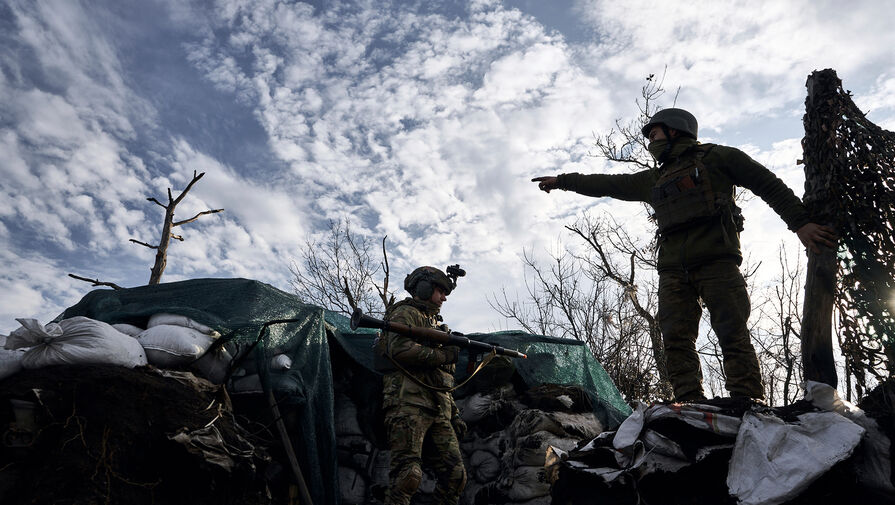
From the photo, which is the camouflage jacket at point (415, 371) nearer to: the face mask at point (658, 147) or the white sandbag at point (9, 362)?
the face mask at point (658, 147)

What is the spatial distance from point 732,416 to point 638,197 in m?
1.82

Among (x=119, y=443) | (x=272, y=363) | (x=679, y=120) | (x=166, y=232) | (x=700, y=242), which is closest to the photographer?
(x=119, y=443)

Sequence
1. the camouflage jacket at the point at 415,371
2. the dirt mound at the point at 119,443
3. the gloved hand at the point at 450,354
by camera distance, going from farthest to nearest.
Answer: the gloved hand at the point at 450,354, the camouflage jacket at the point at 415,371, the dirt mound at the point at 119,443

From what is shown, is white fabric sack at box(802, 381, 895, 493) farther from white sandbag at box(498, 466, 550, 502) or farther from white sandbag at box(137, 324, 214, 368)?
white sandbag at box(137, 324, 214, 368)

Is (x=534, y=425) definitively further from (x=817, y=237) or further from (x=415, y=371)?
(x=817, y=237)

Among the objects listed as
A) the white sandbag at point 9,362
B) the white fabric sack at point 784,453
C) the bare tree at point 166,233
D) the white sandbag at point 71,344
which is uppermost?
the bare tree at point 166,233

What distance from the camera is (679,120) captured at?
3.56 meters

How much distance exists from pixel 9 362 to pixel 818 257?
433 cm

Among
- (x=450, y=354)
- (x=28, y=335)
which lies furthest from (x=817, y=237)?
(x=28, y=335)

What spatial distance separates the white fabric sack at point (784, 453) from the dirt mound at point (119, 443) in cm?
266

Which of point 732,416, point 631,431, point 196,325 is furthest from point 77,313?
point 732,416

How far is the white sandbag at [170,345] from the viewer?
3840 millimetres

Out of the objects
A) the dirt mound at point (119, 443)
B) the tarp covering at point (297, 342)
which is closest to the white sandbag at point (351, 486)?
the tarp covering at point (297, 342)

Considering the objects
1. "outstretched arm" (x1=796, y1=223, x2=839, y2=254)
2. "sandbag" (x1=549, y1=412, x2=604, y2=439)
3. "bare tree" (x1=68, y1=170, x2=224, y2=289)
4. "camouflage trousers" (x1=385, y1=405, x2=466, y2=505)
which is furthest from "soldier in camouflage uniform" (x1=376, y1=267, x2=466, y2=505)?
"bare tree" (x1=68, y1=170, x2=224, y2=289)
